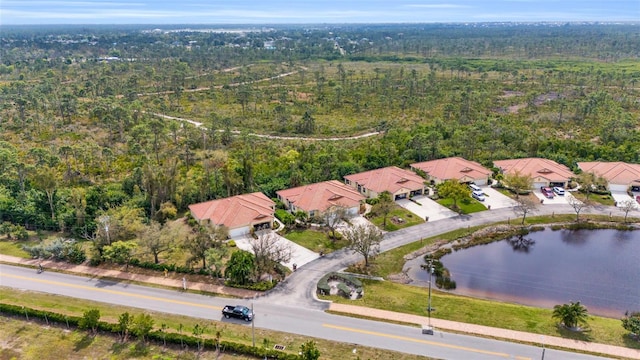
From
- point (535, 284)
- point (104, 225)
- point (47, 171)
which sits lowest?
point (535, 284)

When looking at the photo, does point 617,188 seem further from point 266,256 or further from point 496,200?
point 266,256

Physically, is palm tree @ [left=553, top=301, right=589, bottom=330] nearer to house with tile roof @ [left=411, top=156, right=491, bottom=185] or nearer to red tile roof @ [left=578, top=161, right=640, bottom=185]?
house with tile roof @ [left=411, top=156, right=491, bottom=185]

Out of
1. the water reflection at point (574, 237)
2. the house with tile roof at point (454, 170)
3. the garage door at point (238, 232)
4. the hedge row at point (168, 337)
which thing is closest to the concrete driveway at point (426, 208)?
the house with tile roof at point (454, 170)

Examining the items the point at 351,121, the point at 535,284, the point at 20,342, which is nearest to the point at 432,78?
the point at 351,121

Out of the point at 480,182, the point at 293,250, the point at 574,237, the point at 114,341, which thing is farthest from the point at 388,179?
the point at 114,341

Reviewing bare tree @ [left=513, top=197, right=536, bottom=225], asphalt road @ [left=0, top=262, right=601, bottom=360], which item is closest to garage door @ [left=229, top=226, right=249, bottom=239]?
asphalt road @ [left=0, top=262, right=601, bottom=360]

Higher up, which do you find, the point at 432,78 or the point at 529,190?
the point at 432,78

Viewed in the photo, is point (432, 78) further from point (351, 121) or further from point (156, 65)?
point (156, 65)
